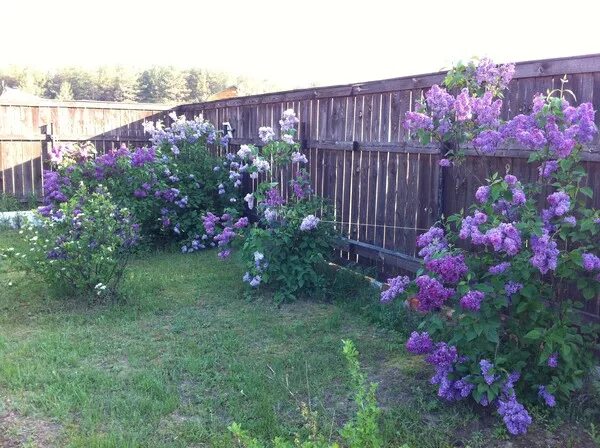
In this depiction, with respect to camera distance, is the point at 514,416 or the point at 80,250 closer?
the point at 514,416

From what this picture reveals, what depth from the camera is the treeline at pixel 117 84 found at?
36.0 metres

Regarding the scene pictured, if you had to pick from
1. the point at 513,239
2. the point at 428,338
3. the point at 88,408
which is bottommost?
the point at 88,408

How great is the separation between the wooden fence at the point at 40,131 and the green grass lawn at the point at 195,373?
237 inches

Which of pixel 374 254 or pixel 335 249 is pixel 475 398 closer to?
pixel 374 254

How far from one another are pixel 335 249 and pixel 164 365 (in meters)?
2.84

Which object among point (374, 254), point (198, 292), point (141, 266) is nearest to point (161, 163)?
point (141, 266)

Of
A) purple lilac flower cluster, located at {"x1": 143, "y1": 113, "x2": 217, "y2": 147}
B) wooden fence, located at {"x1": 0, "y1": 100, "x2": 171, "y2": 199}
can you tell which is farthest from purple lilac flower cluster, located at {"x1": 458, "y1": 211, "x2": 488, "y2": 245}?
wooden fence, located at {"x1": 0, "y1": 100, "x2": 171, "y2": 199}

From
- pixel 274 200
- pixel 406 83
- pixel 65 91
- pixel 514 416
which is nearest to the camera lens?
pixel 514 416

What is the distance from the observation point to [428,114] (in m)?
4.07

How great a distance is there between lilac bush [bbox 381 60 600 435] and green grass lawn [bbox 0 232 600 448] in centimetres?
23

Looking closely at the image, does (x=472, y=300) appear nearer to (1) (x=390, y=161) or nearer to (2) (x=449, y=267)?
(2) (x=449, y=267)

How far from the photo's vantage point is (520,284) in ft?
11.1

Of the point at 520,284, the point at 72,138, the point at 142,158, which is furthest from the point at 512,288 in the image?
the point at 72,138

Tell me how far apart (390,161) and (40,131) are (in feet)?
27.1
